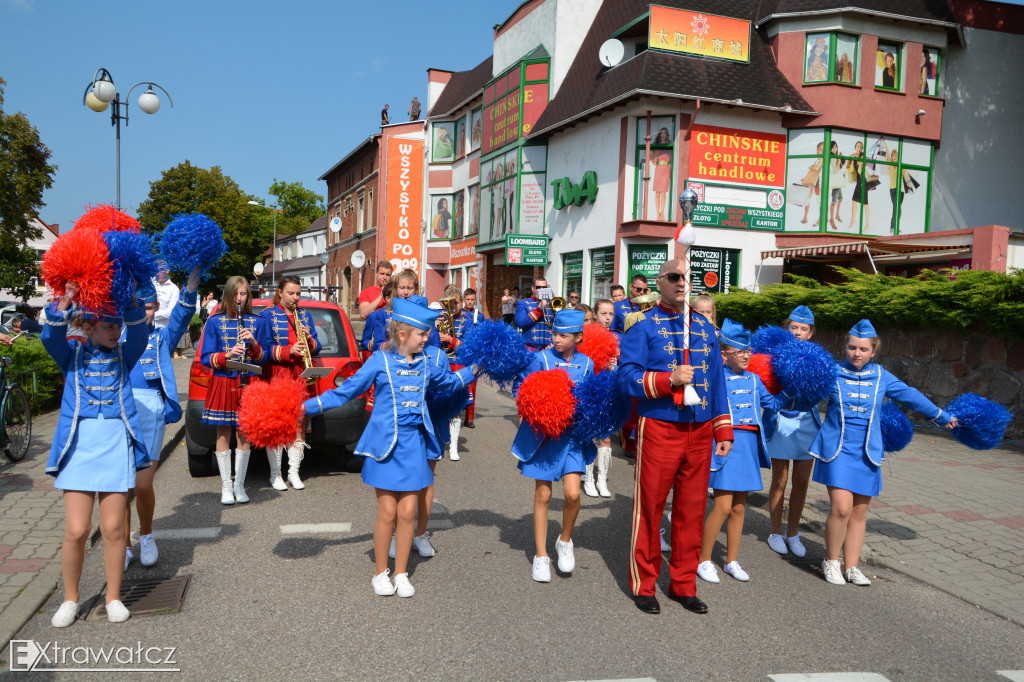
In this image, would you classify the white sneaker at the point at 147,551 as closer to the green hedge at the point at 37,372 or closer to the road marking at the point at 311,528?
the road marking at the point at 311,528

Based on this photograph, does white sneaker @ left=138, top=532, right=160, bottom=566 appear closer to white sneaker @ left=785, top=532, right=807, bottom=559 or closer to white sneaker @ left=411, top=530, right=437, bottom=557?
white sneaker @ left=411, top=530, right=437, bottom=557

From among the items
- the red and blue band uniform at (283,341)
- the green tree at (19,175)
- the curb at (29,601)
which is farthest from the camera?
the green tree at (19,175)

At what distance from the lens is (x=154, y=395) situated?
496 cm

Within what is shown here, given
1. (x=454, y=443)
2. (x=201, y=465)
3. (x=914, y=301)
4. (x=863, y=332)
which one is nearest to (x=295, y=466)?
(x=201, y=465)

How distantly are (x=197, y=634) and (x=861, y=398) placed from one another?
431cm

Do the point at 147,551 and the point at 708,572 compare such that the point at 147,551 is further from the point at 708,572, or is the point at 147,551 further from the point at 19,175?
the point at 19,175

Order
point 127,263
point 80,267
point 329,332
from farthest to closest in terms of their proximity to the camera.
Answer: point 329,332
point 127,263
point 80,267

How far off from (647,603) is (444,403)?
1762 mm

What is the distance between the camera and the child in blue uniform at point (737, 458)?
4.95 metres

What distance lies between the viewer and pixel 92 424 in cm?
406

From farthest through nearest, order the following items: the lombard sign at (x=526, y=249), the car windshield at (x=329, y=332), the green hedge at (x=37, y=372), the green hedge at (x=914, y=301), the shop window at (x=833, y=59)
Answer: the lombard sign at (x=526, y=249) < the shop window at (x=833, y=59) < the green hedge at (x=37, y=372) < the green hedge at (x=914, y=301) < the car windshield at (x=329, y=332)

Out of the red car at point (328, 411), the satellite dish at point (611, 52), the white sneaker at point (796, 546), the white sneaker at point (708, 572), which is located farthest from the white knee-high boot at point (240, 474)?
the satellite dish at point (611, 52)

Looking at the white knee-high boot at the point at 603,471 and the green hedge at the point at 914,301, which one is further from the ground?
the green hedge at the point at 914,301

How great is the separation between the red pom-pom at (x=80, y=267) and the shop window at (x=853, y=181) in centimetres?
2013
